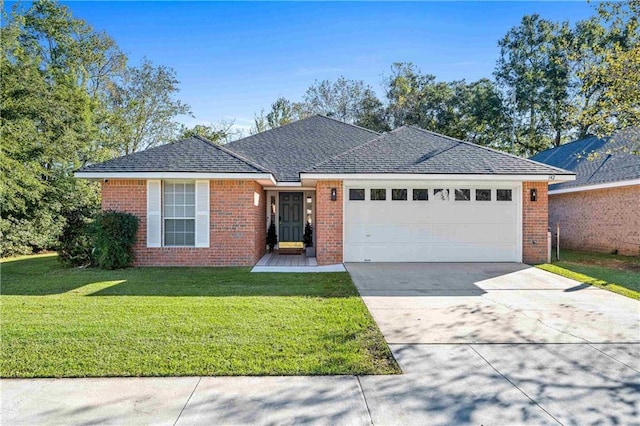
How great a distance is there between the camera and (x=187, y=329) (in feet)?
16.7

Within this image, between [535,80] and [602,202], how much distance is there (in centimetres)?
1677

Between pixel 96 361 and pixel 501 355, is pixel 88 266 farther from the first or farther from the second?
pixel 501 355

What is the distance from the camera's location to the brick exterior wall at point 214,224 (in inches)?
423

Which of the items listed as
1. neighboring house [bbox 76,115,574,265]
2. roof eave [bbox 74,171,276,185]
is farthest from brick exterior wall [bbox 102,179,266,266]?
roof eave [bbox 74,171,276,185]

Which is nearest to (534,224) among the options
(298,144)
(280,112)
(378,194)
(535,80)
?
(378,194)

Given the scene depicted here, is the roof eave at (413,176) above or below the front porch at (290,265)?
above

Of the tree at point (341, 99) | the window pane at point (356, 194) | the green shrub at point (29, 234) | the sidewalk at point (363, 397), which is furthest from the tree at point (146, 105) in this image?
→ the sidewalk at point (363, 397)

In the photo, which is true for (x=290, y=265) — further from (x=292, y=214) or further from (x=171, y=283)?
(x=292, y=214)

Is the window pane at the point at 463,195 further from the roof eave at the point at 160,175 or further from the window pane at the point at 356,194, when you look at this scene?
the roof eave at the point at 160,175

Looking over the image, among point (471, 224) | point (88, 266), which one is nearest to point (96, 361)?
point (88, 266)

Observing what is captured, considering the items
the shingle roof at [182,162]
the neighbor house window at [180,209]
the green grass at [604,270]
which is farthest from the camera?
the neighbor house window at [180,209]

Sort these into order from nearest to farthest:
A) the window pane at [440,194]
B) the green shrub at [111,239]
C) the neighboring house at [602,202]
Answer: the green shrub at [111,239]
the window pane at [440,194]
the neighboring house at [602,202]

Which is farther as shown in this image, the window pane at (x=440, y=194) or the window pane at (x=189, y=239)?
the window pane at (x=440, y=194)

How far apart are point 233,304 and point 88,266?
6.30 metres
